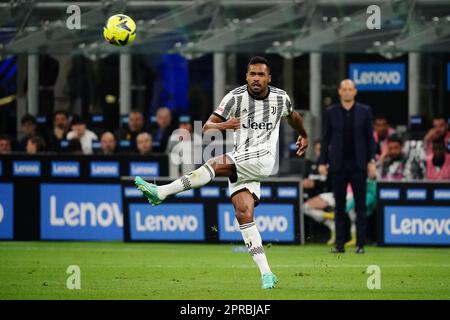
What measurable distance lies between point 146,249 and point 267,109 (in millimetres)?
6408

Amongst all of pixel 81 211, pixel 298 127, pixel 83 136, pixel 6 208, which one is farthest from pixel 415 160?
pixel 298 127

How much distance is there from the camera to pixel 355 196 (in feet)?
57.6

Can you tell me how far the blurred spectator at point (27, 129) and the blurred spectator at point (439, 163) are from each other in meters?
7.18

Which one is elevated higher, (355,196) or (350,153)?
(350,153)

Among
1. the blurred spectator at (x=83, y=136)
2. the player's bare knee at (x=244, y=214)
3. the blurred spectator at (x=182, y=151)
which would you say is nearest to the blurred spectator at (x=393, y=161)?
the blurred spectator at (x=182, y=151)

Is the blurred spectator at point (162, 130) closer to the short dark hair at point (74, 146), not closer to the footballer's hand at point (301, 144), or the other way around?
the short dark hair at point (74, 146)

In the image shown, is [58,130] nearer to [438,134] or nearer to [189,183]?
[438,134]

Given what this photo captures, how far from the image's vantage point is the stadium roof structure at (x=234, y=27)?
831 inches

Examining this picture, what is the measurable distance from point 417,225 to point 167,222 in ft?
13.1

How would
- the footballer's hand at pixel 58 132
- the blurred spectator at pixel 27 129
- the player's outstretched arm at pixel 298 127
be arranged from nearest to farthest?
the player's outstretched arm at pixel 298 127 → the blurred spectator at pixel 27 129 → the footballer's hand at pixel 58 132

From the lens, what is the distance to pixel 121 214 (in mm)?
19969

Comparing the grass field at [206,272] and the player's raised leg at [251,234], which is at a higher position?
the player's raised leg at [251,234]

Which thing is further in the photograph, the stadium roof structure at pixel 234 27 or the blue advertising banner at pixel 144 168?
the stadium roof structure at pixel 234 27
